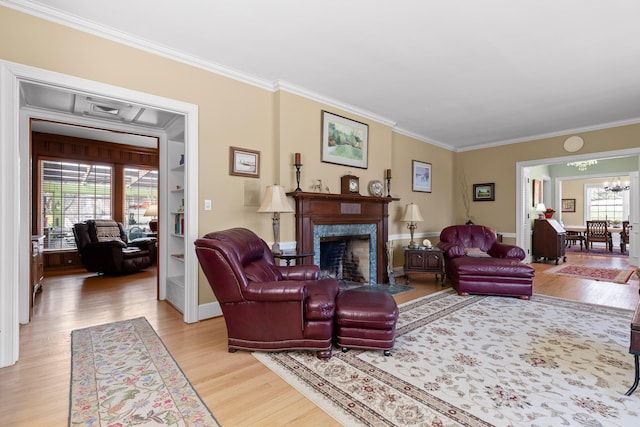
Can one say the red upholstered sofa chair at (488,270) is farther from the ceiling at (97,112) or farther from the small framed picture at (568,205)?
the small framed picture at (568,205)

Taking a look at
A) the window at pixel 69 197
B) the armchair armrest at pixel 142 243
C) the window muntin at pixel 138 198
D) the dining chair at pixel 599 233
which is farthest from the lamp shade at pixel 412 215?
the dining chair at pixel 599 233

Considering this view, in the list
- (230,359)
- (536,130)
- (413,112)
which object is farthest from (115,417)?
(536,130)

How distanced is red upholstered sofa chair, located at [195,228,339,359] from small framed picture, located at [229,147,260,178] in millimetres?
1256

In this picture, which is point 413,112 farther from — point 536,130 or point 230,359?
point 230,359

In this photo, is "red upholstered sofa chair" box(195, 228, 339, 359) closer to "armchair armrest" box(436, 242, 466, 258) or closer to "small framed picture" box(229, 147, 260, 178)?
"small framed picture" box(229, 147, 260, 178)

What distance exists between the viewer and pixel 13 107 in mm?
2291

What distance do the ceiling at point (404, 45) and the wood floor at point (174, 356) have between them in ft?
8.79

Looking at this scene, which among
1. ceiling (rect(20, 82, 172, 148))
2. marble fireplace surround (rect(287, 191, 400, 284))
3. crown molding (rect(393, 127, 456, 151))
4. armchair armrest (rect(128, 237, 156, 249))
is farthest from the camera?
armchair armrest (rect(128, 237, 156, 249))

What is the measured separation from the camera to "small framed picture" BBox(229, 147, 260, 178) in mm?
3482

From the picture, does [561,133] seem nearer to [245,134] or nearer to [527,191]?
[527,191]

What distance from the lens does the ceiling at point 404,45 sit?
2.43 meters

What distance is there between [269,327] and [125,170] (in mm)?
6227

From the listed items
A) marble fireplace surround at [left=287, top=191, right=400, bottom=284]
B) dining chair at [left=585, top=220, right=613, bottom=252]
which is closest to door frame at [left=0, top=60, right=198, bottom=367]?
marble fireplace surround at [left=287, top=191, right=400, bottom=284]

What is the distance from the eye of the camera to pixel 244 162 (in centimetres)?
359
